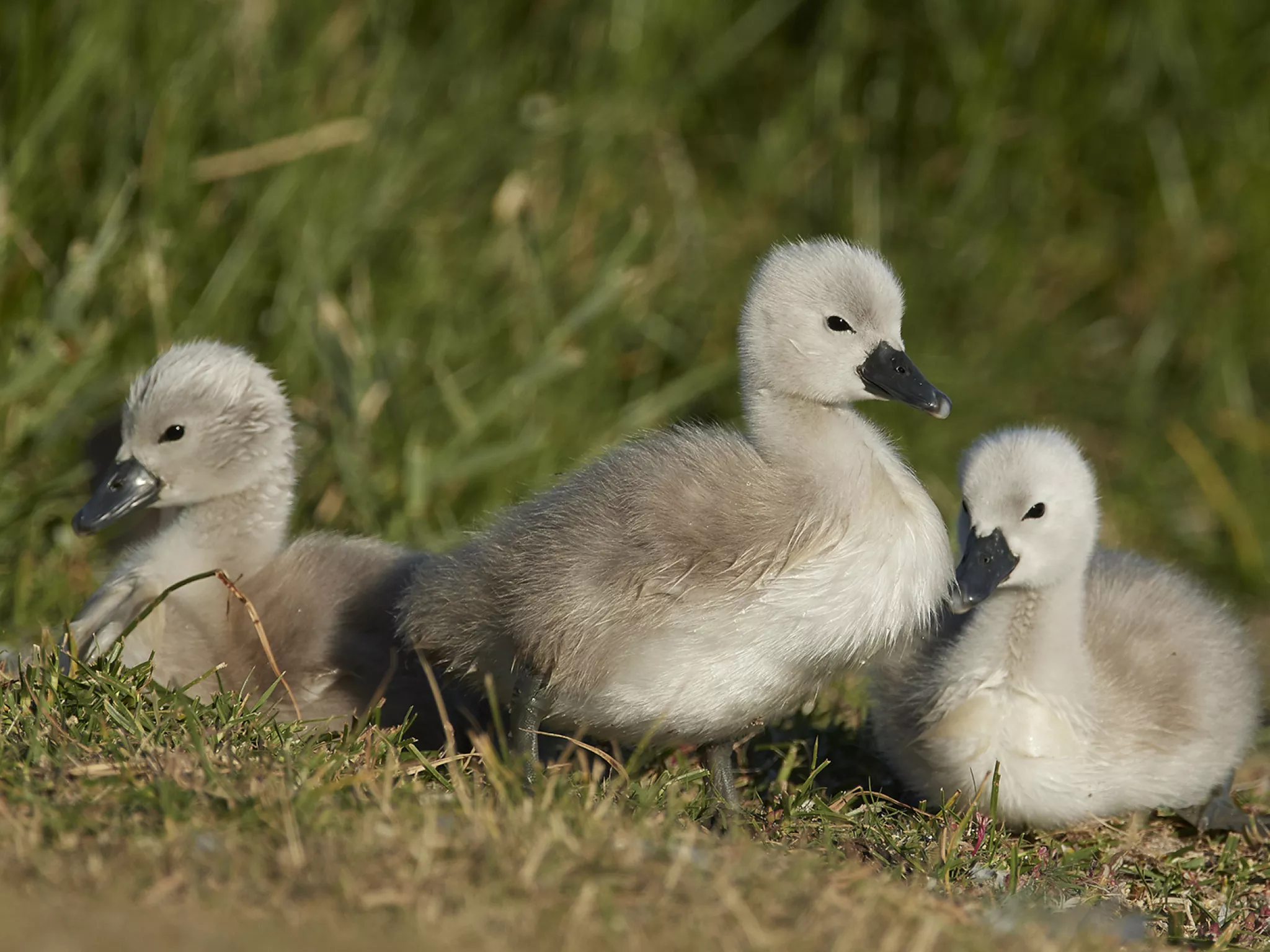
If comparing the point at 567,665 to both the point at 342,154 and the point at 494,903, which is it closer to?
the point at 494,903

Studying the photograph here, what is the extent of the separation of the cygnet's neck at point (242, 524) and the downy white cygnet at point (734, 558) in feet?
2.42

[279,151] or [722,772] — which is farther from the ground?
[279,151]

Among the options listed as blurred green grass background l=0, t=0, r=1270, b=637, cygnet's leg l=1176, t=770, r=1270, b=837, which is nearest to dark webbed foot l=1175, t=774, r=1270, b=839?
cygnet's leg l=1176, t=770, r=1270, b=837

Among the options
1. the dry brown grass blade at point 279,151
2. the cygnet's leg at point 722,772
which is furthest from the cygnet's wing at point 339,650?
the dry brown grass blade at point 279,151

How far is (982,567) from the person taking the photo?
13.1 ft

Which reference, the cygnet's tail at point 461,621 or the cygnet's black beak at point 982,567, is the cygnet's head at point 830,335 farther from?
the cygnet's tail at point 461,621

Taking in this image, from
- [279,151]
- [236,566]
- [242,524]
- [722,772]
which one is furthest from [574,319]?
[722,772]

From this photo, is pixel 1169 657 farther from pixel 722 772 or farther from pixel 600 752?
pixel 600 752

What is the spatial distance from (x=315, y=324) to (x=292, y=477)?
1346 millimetres

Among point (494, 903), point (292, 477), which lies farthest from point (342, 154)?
point (494, 903)

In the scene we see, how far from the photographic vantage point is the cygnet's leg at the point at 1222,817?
4152mm

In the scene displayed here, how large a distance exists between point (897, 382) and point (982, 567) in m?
0.56

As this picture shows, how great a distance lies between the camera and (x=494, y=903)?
102 inches

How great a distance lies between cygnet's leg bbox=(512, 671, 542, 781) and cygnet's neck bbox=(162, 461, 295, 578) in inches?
42.8
